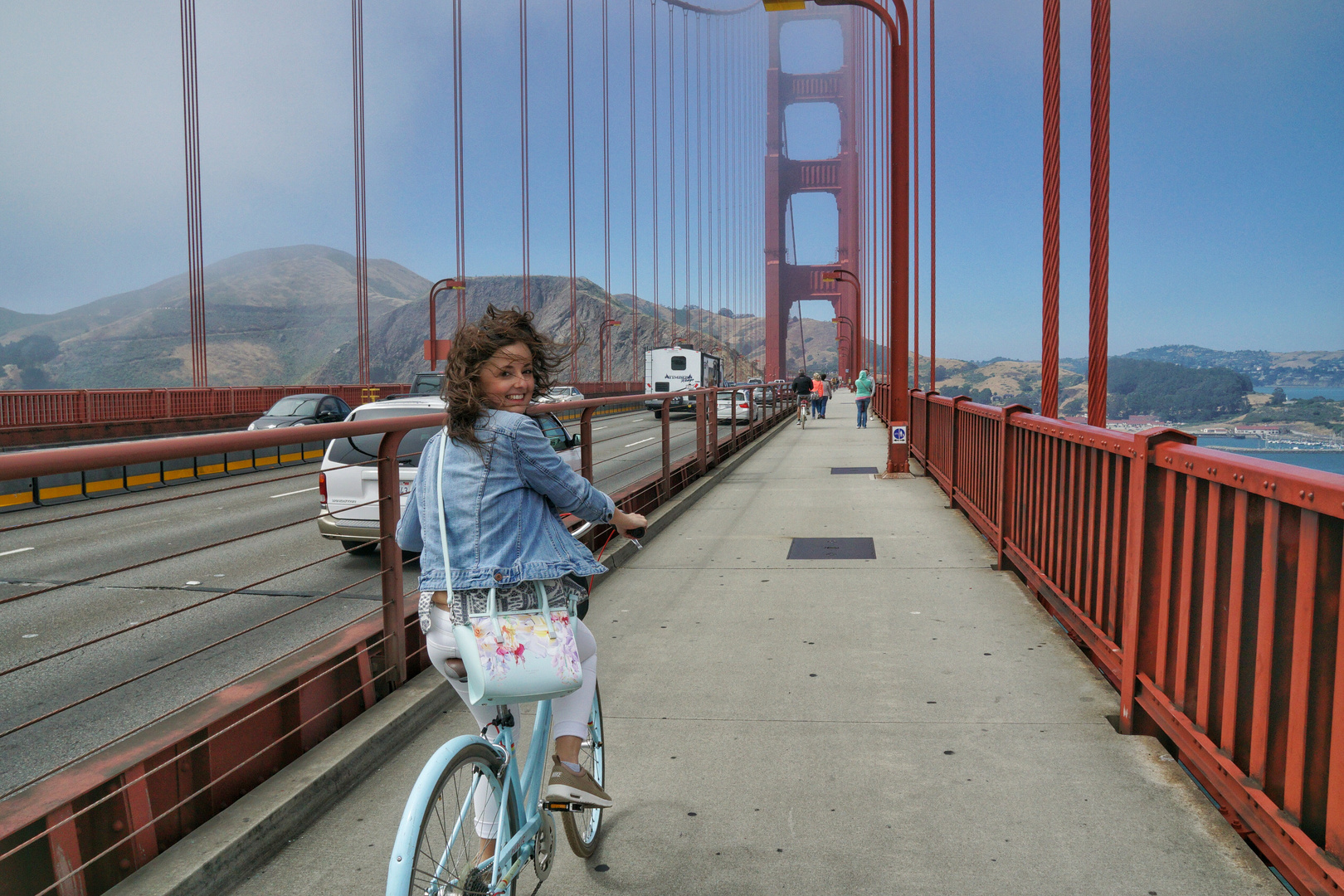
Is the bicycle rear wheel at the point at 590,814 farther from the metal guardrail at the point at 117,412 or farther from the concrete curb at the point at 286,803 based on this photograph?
the metal guardrail at the point at 117,412

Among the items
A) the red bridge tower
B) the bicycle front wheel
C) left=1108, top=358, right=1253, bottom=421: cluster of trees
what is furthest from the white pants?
the red bridge tower

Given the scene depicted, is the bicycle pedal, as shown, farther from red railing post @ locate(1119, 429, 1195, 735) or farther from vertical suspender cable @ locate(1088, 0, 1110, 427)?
vertical suspender cable @ locate(1088, 0, 1110, 427)

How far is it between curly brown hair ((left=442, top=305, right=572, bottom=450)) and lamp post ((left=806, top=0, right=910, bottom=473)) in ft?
35.6

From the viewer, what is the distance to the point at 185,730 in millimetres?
2875

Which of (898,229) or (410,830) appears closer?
(410,830)

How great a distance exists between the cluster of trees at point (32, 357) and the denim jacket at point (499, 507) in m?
168

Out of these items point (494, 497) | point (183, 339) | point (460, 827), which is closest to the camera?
point (460, 827)

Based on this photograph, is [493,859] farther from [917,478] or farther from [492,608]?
[917,478]

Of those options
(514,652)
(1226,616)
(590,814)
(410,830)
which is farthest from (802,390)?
(410,830)

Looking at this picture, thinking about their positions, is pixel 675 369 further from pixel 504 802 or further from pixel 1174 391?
pixel 504 802

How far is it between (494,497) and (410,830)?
0.67 metres

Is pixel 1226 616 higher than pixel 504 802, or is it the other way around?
pixel 1226 616

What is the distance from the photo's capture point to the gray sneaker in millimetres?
2342

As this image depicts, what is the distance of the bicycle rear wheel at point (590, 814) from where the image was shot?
2.68m
